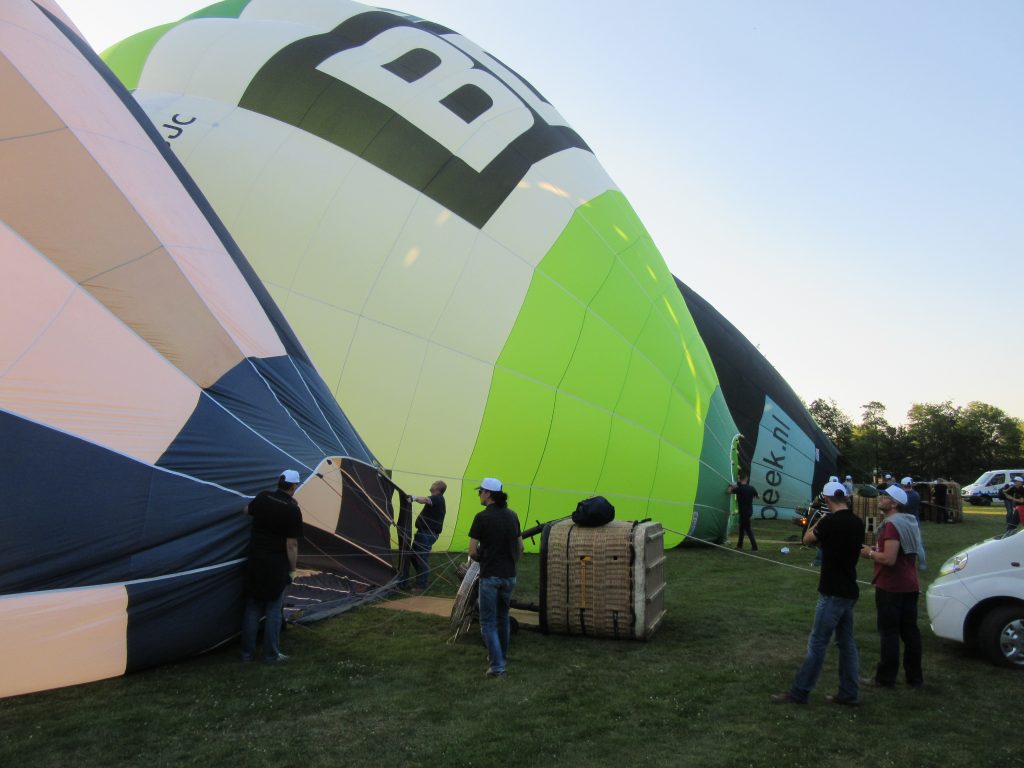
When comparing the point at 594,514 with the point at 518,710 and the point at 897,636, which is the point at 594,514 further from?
the point at 897,636

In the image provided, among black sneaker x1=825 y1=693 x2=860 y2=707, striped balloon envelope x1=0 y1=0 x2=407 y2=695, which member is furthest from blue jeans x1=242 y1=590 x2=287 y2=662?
black sneaker x1=825 y1=693 x2=860 y2=707

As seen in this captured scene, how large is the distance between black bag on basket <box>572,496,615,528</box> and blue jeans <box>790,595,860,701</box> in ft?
6.66

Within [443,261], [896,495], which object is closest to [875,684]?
[896,495]

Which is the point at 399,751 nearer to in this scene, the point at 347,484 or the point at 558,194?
the point at 347,484

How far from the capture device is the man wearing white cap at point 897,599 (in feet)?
16.9

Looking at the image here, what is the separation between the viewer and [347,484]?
302 inches

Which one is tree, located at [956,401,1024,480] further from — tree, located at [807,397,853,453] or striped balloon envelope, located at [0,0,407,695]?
striped balloon envelope, located at [0,0,407,695]

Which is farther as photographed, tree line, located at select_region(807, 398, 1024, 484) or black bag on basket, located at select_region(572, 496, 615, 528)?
tree line, located at select_region(807, 398, 1024, 484)

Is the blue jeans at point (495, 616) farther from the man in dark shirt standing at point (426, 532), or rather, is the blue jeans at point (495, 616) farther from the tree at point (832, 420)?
the tree at point (832, 420)

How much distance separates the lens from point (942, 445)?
174ft

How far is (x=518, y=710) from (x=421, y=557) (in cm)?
340

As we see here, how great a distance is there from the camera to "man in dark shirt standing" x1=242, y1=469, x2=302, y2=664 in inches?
213

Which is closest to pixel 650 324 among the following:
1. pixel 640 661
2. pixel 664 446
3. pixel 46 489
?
pixel 664 446

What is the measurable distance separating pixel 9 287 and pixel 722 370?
12.9m
